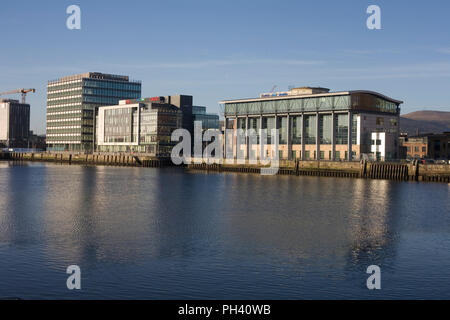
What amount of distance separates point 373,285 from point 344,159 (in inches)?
4812

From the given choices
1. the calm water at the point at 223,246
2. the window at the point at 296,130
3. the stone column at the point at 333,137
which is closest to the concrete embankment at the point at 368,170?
the stone column at the point at 333,137

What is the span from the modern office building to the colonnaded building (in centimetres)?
3528

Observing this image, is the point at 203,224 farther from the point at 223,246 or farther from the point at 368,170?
the point at 368,170

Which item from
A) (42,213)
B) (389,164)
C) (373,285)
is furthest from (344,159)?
(373,285)

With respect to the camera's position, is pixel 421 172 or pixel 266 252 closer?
pixel 266 252

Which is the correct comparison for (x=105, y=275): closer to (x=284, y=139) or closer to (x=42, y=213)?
(x=42, y=213)

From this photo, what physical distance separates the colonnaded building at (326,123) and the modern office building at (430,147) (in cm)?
3528

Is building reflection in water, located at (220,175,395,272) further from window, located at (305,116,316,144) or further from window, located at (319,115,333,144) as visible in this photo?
window, located at (305,116,316,144)

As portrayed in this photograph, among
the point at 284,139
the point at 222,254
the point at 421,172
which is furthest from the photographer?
the point at 284,139

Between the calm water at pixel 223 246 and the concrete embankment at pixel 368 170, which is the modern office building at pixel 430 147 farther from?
the calm water at pixel 223 246

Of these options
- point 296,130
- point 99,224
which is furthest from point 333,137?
point 99,224

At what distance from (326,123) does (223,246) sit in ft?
393

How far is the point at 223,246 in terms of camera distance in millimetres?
46750

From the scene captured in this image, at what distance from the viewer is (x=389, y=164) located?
137375 millimetres
